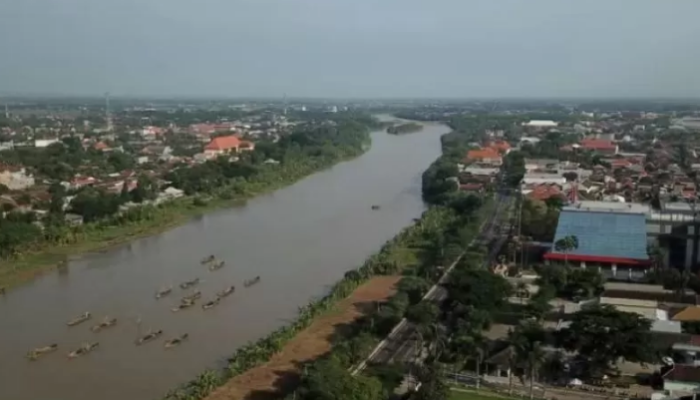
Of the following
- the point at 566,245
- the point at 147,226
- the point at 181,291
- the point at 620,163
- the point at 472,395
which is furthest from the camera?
the point at 620,163

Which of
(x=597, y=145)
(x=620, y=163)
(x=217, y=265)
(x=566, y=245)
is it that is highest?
(x=597, y=145)

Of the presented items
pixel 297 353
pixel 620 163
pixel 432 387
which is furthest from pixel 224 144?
pixel 432 387

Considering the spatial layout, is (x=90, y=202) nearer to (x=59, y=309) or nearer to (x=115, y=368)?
(x=59, y=309)

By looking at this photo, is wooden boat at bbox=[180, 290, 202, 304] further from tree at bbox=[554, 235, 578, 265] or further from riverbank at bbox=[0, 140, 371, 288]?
tree at bbox=[554, 235, 578, 265]

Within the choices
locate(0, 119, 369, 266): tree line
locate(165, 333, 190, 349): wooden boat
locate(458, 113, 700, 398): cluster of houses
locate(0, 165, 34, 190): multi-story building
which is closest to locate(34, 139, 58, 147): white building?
locate(0, 119, 369, 266): tree line

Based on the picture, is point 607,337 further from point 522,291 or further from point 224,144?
point 224,144

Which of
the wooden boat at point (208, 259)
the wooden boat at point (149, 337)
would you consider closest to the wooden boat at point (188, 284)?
the wooden boat at point (208, 259)
